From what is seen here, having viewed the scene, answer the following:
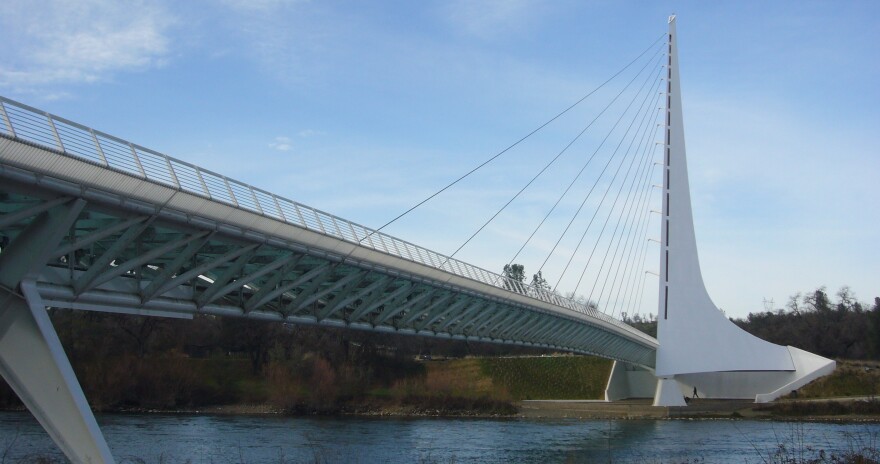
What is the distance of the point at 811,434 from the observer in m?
37.8

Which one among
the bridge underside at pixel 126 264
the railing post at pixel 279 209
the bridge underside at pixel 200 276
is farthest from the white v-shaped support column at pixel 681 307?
the railing post at pixel 279 209

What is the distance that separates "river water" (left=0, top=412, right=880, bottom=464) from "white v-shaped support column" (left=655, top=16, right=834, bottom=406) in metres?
5.13

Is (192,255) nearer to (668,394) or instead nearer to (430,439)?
(430,439)

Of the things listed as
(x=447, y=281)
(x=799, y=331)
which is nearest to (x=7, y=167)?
(x=447, y=281)

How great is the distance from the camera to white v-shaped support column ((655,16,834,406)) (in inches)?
2143

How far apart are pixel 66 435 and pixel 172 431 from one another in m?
26.7

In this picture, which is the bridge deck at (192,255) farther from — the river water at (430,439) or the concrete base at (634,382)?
the concrete base at (634,382)

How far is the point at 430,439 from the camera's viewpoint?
37781 millimetres

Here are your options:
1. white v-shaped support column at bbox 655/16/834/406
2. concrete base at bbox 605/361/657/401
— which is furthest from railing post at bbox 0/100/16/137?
concrete base at bbox 605/361/657/401

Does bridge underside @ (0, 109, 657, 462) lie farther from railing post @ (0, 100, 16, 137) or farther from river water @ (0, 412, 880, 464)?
river water @ (0, 412, 880, 464)

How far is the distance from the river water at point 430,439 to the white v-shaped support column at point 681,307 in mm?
5132

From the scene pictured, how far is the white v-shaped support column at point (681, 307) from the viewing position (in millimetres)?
54438

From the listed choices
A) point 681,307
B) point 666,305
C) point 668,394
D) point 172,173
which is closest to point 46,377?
point 172,173

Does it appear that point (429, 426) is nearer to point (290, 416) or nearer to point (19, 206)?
point (290, 416)
